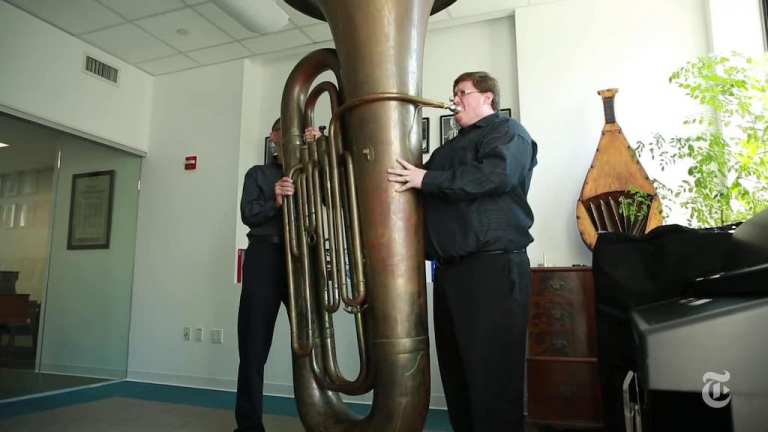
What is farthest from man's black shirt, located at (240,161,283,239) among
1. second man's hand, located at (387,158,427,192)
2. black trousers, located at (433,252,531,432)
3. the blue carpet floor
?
the blue carpet floor

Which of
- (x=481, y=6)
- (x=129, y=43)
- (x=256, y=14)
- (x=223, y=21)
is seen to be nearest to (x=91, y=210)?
(x=129, y=43)

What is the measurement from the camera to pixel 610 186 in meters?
2.66

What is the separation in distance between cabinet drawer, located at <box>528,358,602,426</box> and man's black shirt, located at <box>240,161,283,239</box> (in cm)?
137

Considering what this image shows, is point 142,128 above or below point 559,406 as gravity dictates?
above

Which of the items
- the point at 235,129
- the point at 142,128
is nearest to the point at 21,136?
the point at 142,128

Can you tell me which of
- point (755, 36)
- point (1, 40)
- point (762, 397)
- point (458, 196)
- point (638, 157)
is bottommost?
point (762, 397)

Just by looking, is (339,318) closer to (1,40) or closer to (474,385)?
(474,385)

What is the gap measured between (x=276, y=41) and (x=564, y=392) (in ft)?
9.77

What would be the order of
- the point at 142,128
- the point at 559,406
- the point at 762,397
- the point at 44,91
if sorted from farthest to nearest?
the point at 142,128
the point at 44,91
the point at 559,406
the point at 762,397

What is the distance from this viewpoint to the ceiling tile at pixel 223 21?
3277 millimetres

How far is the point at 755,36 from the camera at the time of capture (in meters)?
2.61

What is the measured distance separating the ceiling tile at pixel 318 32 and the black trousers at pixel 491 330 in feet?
8.53

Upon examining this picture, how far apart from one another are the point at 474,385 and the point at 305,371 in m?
0.52

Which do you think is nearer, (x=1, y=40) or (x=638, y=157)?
(x=638, y=157)
